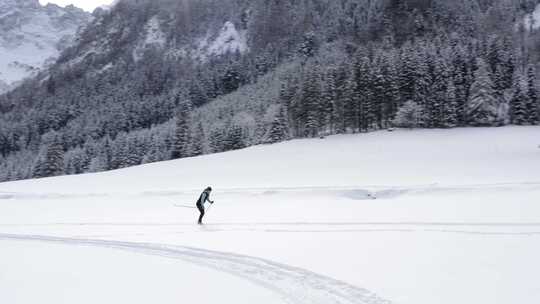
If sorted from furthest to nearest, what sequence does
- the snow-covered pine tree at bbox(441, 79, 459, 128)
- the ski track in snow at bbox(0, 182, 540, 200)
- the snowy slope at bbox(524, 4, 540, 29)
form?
the snowy slope at bbox(524, 4, 540, 29), the snow-covered pine tree at bbox(441, 79, 459, 128), the ski track in snow at bbox(0, 182, 540, 200)

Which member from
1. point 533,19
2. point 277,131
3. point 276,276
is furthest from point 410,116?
point 533,19

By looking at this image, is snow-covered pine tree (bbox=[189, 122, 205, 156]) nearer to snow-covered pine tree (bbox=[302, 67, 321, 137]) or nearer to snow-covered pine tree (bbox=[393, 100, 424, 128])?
snow-covered pine tree (bbox=[302, 67, 321, 137])

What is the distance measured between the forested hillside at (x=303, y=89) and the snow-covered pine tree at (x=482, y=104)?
204 mm

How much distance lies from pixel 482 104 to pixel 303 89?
2829 cm

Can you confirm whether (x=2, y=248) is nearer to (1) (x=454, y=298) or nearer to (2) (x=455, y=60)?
(1) (x=454, y=298)

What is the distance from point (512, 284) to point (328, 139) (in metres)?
54.7

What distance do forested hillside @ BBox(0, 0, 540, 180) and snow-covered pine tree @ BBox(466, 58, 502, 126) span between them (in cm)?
20

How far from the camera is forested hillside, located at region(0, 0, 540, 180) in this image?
222 ft

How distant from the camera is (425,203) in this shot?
19.9 m

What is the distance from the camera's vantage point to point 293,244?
13.4 m

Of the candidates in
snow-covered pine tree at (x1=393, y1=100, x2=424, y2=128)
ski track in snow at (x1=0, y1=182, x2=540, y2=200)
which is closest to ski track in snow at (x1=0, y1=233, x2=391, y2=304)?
ski track in snow at (x1=0, y1=182, x2=540, y2=200)

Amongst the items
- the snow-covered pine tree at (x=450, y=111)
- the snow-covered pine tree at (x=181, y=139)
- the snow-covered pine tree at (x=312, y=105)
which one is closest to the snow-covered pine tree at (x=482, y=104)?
the snow-covered pine tree at (x=450, y=111)

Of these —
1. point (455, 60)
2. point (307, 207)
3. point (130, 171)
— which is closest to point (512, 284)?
point (307, 207)

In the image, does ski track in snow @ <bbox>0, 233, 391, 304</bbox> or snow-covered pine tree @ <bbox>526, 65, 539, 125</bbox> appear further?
snow-covered pine tree @ <bbox>526, 65, 539, 125</bbox>
